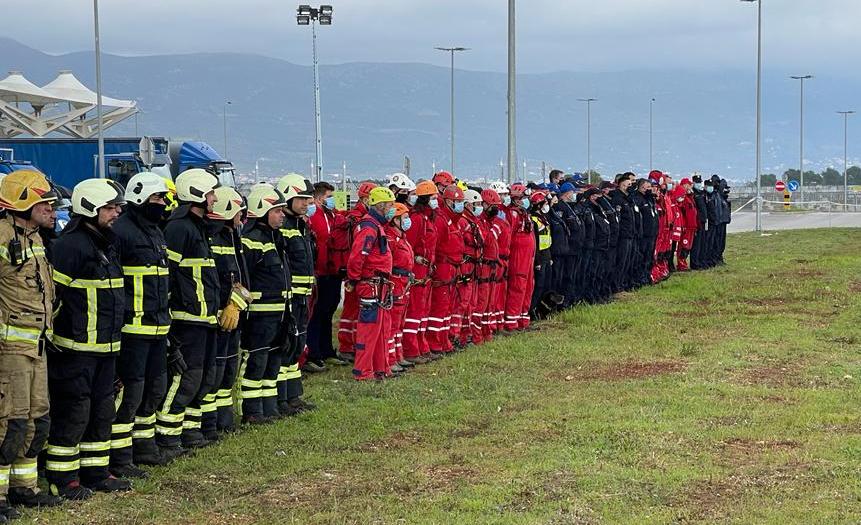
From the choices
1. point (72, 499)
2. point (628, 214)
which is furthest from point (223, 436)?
point (628, 214)

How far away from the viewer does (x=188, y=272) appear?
1002 cm

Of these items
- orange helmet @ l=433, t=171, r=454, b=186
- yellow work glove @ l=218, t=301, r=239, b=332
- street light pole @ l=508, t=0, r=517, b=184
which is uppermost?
street light pole @ l=508, t=0, r=517, b=184

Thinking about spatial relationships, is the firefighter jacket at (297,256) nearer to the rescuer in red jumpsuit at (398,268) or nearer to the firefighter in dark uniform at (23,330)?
the rescuer in red jumpsuit at (398,268)

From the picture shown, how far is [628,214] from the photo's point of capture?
2270cm

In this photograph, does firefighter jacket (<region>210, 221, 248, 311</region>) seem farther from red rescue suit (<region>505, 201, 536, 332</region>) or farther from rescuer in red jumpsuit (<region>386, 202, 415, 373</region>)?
red rescue suit (<region>505, 201, 536, 332</region>)

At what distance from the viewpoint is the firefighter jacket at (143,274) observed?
920cm

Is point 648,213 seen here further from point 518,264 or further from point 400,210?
point 400,210

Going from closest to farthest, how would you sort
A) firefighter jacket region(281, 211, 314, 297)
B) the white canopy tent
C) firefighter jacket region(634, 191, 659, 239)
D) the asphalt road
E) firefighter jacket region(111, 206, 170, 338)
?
firefighter jacket region(111, 206, 170, 338) → firefighter jacket region(281, 211, 314, 297) → firefighter jacket region(634, 191, 659, 239) → the white canopy tent → the asphalt road

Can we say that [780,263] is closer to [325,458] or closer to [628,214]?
[628,214]

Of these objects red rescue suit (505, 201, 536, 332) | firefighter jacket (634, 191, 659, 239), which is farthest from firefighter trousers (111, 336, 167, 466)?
firefighter jacket (634, 191, 659, 239)

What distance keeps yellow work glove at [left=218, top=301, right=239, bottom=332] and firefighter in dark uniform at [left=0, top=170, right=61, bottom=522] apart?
2.13 m

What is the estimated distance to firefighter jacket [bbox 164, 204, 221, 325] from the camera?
999cm

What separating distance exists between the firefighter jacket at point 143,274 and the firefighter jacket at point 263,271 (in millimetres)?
1797

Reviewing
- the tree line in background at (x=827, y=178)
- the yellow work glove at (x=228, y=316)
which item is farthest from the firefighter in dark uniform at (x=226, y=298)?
the tree line in background at (x=827, y=178)
